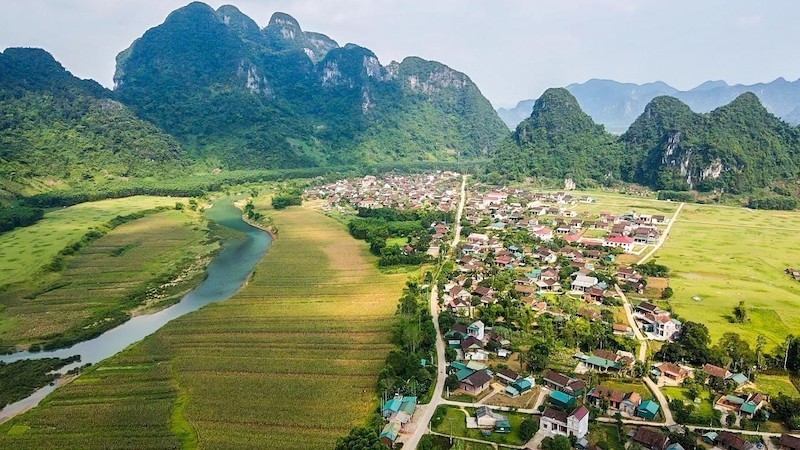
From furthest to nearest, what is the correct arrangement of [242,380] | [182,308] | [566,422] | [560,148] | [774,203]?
[560,148] → [774,203] → [182,308] → [242,380] → [566,422]

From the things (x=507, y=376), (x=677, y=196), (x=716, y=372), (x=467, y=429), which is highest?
(x=677, y=196)

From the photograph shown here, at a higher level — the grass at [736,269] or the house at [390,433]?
the grass at [736,269]

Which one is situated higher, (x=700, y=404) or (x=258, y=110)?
(x=258, y=110)

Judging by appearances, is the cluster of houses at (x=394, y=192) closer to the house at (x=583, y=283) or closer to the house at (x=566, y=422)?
the house at (x=583, y=283)

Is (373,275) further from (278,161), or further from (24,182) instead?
(278,161)

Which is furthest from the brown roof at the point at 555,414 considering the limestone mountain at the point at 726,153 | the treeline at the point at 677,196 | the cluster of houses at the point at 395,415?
the limestone mountain at the point at 726,153

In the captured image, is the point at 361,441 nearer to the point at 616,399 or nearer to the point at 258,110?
the point at 616,399

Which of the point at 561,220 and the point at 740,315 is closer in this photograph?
the point at 740,315

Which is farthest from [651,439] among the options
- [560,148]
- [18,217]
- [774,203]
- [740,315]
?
[560,148]
